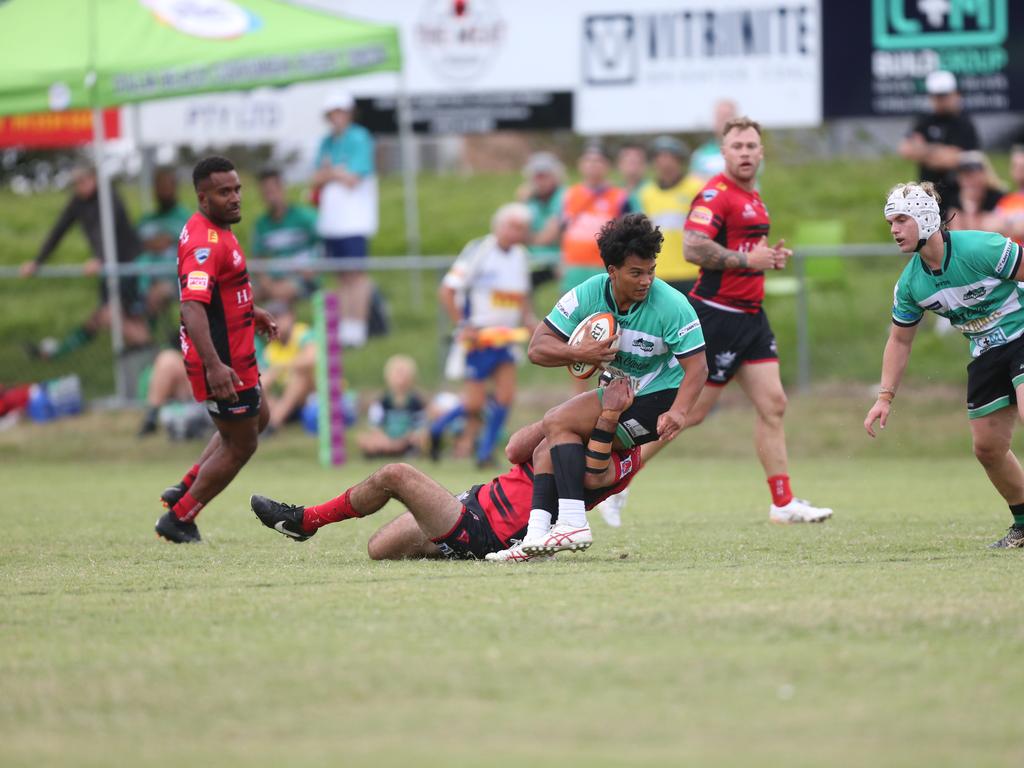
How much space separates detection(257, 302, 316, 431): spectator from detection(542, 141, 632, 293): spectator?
9.30 feet

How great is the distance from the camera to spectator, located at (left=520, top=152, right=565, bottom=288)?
16594mm

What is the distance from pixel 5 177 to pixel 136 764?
78.6 ft

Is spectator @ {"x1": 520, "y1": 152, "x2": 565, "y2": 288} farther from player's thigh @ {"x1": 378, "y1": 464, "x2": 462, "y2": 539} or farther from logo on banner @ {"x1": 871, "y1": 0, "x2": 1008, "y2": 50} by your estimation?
player's thigh @ {"x1": 378, "y1": 464, "x2": 462, "y2": 539}

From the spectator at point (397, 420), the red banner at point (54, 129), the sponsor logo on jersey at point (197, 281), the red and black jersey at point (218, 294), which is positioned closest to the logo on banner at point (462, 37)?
the red banner at point (54, 129)

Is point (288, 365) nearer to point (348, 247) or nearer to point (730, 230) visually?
point (348, 247)

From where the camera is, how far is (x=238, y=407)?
360 inches

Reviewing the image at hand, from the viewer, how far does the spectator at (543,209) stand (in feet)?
54.4

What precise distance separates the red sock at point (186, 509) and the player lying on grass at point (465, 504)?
4.59 feet

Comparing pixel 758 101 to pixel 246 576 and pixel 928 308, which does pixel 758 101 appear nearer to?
pixel 928 308

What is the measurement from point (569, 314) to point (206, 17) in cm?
1084

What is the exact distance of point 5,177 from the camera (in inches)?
1040

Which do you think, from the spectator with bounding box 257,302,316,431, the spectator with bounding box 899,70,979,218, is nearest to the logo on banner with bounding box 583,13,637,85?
the spectator with bounding box 899,70,979,218

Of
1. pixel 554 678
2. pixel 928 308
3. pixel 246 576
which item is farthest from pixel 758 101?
pixel 554 678

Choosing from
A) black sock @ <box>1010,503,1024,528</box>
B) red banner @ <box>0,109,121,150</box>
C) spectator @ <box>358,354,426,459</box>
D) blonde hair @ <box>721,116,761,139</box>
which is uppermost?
red banner @ <box>0,109,121,150</box>
